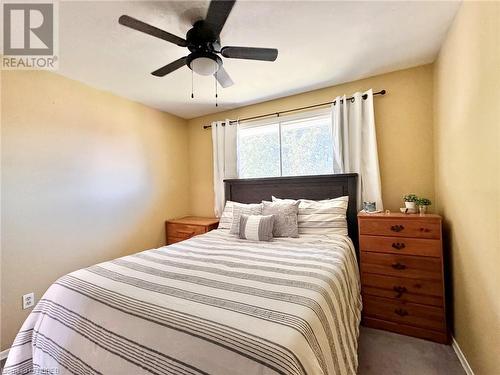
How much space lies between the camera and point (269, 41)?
189 centimetres

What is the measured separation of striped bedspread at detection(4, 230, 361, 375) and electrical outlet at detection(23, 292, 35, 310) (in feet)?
2.80

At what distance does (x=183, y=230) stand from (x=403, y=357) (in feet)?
8.69

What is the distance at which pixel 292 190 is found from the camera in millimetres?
2883

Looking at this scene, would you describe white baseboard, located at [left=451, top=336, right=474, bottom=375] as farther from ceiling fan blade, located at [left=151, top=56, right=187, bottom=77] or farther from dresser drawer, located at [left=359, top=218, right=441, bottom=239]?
ceiling fan blade, located at [left=151, top=56, right=187, bottom=77]

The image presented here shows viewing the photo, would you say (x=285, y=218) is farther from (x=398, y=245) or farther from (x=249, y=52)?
(x=249, y=52)

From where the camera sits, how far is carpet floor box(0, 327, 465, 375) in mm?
1606

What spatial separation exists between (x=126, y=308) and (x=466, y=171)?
2.18 m

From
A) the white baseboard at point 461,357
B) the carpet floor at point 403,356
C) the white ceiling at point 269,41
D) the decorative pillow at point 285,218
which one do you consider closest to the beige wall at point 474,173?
the white baseboard at point 461,357

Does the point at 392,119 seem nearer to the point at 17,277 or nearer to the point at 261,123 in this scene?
the point at 261,123

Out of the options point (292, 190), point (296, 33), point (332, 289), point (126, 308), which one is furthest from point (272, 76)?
point (126, 308)

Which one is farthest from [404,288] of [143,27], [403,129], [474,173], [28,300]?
[28,300]

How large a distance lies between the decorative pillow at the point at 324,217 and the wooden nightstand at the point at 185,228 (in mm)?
1274

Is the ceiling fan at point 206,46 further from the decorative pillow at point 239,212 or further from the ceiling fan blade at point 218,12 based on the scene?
the decorative pillow at point 239,212

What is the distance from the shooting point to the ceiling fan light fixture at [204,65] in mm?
1545
